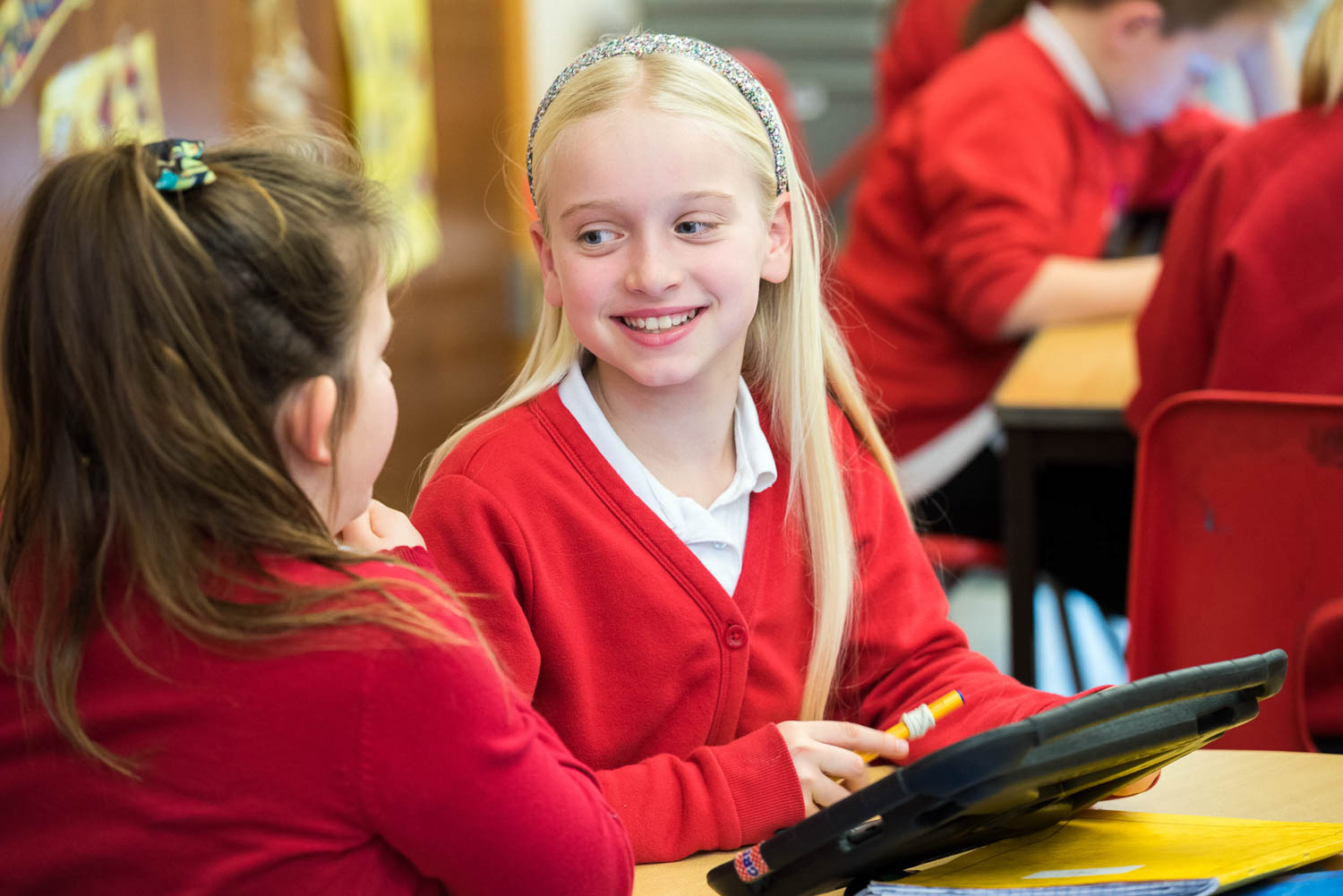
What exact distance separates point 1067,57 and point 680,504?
162 centimetres

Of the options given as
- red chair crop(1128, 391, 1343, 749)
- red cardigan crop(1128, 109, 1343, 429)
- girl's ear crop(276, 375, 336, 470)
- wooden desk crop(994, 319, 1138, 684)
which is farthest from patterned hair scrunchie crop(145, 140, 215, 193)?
wooden desk crop(994, 319, 1138, 684)

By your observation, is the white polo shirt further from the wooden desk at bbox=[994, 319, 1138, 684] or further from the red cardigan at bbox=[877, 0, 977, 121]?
the red cardigan at bbox=[877, 0, 977, 121]

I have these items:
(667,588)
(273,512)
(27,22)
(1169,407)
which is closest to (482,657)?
(273,512)

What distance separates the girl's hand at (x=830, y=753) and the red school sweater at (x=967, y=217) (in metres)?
1.30

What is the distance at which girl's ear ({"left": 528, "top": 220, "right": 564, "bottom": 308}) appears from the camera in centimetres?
107

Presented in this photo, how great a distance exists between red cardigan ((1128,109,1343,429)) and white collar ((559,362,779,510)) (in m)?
0.63

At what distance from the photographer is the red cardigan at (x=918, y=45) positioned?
2914mm

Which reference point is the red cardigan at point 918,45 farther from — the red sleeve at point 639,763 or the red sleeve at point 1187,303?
the red sleeve at point 639,763

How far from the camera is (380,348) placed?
2.61ft

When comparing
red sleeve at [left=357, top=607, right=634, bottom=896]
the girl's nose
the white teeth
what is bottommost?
red sleeve at [left=357, top=607, right=634, bottom=896]

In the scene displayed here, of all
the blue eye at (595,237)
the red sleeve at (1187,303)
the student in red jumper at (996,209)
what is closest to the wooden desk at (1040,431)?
the red sleeve at (1187,303)

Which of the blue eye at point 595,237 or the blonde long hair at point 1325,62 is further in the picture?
the blonde long hair at point 1325,62

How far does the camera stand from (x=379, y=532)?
91cm

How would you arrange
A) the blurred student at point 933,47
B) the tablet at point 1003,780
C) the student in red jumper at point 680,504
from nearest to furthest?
the tablet at point 1003,780 → the student in red jumper at point 680,504 → the blurred student at point 933,47
